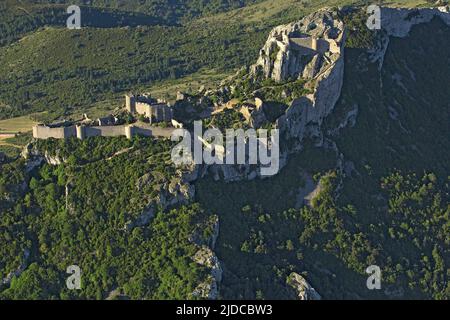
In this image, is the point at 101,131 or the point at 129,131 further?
the point at 101,131

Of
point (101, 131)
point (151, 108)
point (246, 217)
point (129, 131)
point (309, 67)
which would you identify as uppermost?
point (309, 67)

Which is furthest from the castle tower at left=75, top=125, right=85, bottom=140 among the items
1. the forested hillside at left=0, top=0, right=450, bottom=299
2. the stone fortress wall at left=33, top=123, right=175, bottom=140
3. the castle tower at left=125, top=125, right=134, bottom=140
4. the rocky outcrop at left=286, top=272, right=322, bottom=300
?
the rocky outcrop at left=286, top=272, right=322, bottom=300

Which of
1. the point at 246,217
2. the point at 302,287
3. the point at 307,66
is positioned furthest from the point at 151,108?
the point at 302,287

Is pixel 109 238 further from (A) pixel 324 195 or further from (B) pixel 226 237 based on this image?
(A) pixel 324 195

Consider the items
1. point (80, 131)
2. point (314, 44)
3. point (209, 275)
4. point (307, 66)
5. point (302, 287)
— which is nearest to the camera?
point (209, 275)

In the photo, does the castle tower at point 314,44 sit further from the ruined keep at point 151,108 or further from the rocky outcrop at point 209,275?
the rocky outcrop at point 209,275

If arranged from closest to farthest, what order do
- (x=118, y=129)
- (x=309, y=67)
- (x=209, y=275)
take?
(x=209, y=275)
(x=118, y=129)
(x=309, y=67)

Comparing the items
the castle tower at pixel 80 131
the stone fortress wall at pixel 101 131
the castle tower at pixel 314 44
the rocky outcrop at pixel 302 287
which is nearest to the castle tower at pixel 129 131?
the stone fortress wall at pixel 101 131

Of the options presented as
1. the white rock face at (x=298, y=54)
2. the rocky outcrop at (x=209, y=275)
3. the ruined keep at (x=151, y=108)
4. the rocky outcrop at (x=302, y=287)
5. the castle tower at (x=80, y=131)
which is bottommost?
the rocky outcrop at (x=302, y=287)

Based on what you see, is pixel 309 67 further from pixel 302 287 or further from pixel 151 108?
pixel 302 287
